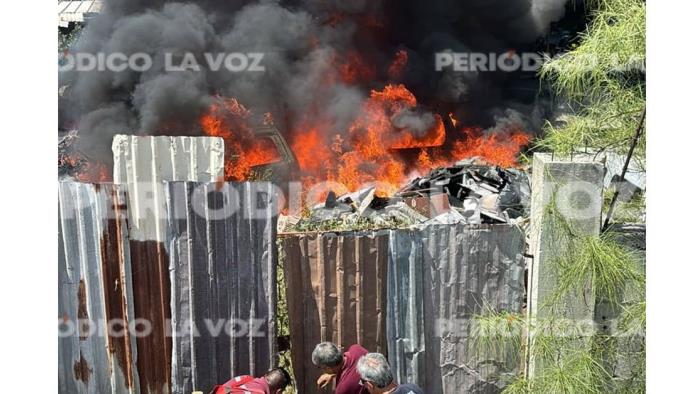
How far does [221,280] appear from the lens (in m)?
5.20

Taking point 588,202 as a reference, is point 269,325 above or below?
below

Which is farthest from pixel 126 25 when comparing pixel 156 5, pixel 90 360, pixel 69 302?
pixel 90 360

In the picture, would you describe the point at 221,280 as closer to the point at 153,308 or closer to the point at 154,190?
the point at 153,308

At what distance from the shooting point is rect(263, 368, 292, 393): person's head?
5.05 metres

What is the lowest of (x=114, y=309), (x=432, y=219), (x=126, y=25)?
(x=114, y=309)

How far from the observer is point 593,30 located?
204 inches

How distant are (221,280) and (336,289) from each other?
76 cm

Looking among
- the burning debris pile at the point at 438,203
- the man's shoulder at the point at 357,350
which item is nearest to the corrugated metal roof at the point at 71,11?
the burning debris pile at the point at 438,203

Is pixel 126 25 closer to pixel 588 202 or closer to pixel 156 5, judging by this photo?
pixel 156 5

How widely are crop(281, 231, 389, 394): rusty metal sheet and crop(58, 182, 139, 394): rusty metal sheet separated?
1100 mm

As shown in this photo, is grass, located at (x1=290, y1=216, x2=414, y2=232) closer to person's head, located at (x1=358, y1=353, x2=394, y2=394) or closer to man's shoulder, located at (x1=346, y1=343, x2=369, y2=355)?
man's shoulder, located at (x1=346, y1=343, x2=369, y2=355)

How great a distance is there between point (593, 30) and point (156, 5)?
2.86 meters

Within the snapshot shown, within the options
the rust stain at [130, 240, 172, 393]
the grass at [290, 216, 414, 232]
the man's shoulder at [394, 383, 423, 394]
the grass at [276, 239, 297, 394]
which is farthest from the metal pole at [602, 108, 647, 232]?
the rust stain at [130, 240, 172, 393]

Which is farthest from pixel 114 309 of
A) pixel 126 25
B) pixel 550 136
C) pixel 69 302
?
pixel 550 136
